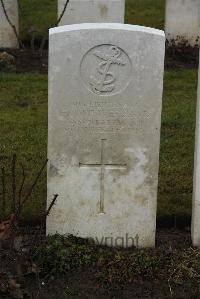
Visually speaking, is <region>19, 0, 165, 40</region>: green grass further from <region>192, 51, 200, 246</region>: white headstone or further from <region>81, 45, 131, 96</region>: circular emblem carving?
<region>192, 51, 200, 246</region>: white headstone

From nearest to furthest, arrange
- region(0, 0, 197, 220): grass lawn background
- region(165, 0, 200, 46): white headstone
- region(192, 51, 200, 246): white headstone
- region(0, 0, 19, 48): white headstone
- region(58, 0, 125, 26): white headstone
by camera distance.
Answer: region(192, 51, 200, 246): white headstone < region(0, 0, 197, 220): grass lawn background < region(58, 0, 125, 26): white headstone < region(0, 0, 19, 48): white headstone < region(165, 0, 200, 46): white headstone

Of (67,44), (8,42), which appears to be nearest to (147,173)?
(67,44)

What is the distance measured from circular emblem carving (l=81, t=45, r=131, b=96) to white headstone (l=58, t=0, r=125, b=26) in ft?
18.7

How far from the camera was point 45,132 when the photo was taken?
26.7 feet

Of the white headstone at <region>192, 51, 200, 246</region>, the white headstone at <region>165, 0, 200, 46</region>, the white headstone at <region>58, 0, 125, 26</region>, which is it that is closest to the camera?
the white headstone at <region>192, 51, 200, 246</region>

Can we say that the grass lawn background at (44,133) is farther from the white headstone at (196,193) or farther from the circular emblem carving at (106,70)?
the circular emblem carving at (106,70)

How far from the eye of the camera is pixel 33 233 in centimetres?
592

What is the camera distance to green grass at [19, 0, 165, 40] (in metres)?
12.7

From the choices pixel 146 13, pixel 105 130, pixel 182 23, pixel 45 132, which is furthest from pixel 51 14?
pixel 105 130

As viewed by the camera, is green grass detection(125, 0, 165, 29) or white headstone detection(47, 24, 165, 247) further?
green grass detection(125, 0, 165, 29)

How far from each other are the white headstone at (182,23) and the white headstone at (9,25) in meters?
2.36

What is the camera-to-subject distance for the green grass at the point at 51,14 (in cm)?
1267

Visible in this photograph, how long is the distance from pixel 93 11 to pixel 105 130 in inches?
236

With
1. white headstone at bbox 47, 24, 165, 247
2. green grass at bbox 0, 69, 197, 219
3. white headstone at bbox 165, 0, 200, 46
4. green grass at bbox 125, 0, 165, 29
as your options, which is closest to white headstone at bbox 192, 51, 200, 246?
white headstone at bbox 47, 24, 165, 247
